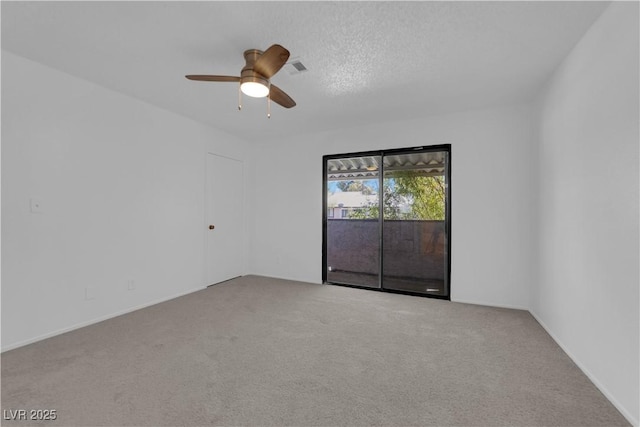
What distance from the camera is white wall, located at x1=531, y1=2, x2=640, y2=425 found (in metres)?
1.64

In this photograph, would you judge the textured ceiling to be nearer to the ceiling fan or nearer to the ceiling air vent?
the ceiling air vent

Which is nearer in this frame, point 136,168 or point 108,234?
point 108,234

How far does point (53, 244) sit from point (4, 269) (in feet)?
1.25

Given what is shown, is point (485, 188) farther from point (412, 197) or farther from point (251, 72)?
point (251, 72)

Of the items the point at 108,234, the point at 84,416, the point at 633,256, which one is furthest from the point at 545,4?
the point at 108,234

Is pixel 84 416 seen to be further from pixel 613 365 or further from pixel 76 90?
pixel 613 365

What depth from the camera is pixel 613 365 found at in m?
A: 1.78

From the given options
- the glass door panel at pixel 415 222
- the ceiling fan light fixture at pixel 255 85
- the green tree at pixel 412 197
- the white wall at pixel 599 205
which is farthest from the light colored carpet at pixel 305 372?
the ceiling fan light fixture at pixel 255 85

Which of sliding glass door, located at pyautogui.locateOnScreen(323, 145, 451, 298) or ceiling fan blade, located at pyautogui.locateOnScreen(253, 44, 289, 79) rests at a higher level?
ceiling fan blade, located at pyautogui.locateOnScreen(253, 44, 289, 79)

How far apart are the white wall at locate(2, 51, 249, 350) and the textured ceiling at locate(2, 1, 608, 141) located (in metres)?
0.33

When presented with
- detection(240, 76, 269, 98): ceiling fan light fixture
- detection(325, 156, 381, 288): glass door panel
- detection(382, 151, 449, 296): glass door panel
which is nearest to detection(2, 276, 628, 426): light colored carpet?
detection(382, 151, 449, 296): glass door panel

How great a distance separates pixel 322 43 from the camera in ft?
7.34

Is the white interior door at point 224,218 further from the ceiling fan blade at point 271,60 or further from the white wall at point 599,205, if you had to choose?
the white wall at point 599,205

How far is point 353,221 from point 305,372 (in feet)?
9.30
